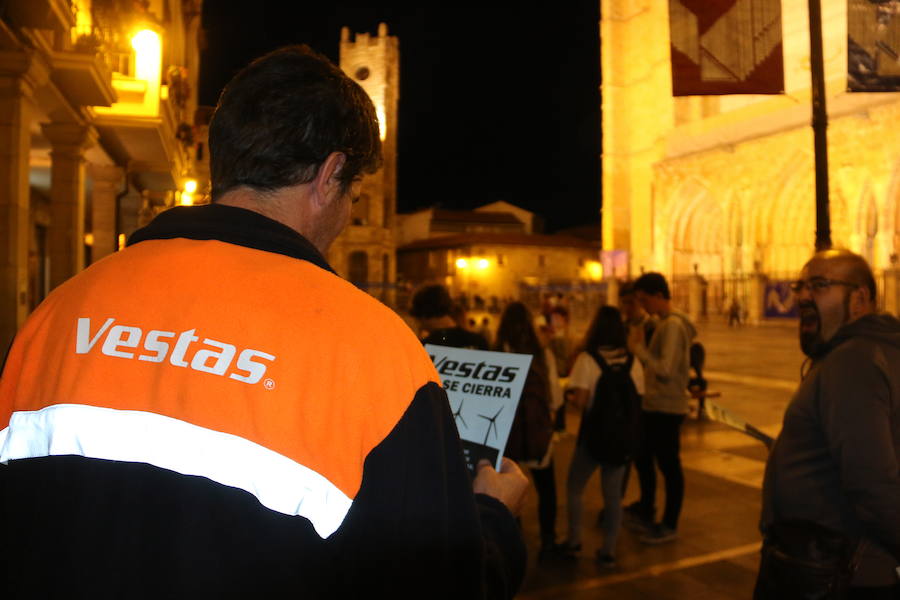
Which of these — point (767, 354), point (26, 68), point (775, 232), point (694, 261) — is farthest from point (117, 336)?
point (694, 261)

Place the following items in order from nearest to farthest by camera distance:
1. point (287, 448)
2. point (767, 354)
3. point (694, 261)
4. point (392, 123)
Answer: point (287, 448), point (767, 354), point (694, 261), point (392, 123)

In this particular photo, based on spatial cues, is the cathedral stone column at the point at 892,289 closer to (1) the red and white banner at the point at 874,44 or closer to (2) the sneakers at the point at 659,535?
(1) the red and white banner at the point at 874,44

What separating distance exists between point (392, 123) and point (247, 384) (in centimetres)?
6426

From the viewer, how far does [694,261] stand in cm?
4175

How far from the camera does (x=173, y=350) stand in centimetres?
111

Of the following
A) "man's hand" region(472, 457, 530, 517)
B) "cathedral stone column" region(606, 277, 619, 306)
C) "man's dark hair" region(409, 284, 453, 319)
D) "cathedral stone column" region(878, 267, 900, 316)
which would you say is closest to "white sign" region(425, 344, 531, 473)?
"man's hand" region(472, 457, 530, 517)

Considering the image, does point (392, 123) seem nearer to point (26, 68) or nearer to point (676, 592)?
point (26, 68)

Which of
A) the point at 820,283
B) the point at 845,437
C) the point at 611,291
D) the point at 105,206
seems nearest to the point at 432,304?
the point at 820,283

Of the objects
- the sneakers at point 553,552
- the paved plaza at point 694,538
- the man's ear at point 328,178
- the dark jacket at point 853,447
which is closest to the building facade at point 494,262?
the paved plaza at point 694,538

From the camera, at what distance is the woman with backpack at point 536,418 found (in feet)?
15.7

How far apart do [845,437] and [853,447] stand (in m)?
0.04

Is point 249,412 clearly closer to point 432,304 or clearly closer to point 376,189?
point 432,304

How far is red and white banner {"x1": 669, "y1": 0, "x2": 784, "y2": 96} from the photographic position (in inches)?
240

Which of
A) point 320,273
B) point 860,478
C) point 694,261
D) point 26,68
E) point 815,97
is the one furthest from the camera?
point 694,261
